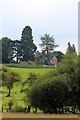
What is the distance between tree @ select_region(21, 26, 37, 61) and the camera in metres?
53.9

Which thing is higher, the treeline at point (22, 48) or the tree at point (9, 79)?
the treeline at point (22, 48)

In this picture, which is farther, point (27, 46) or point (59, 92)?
point (27, 46)

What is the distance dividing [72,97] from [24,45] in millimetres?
40082

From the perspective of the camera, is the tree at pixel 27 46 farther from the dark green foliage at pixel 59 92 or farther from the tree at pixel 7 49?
the dark green foliage at pixel 59 92

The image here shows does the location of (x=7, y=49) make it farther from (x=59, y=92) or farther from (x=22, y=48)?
(x=59, y=92)

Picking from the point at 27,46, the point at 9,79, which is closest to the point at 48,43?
the point at 27,46

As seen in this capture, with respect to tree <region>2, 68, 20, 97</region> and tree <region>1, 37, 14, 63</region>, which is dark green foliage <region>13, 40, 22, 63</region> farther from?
tree <region>2, 68, 20, 97</region>

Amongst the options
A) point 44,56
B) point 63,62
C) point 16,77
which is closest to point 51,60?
point 44,56

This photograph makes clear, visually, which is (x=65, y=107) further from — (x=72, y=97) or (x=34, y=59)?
(x=34, y=59)

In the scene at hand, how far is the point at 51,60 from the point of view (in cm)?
5322

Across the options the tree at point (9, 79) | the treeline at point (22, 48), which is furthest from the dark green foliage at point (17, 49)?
the tree at point (9, 79)

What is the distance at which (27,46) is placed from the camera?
55250 mm

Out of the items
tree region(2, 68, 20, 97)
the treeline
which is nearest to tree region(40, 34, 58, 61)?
the treeline

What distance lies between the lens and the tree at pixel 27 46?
177ft
